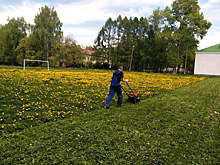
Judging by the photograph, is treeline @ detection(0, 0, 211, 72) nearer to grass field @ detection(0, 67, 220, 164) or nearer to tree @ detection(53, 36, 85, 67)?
tree @ detection(53, 36, 85, 67)

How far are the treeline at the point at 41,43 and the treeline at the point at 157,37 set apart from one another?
1154cm

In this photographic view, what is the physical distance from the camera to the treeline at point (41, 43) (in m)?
49.8

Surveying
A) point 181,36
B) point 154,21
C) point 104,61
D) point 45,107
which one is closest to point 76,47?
point 104,61

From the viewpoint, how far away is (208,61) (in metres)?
40.6

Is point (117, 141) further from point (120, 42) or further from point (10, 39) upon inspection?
point (10, 39)

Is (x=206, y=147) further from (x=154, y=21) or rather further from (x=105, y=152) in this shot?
(x=154, y=21)

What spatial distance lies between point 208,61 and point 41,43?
50976mm

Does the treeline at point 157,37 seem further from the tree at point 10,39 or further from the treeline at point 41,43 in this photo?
the tree at point 10,39

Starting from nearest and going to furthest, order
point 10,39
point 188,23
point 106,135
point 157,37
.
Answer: point 106,135, point 188,23, point 157,37, point 10,39

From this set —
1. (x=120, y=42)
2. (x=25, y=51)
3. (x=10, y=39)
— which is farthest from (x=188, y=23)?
(x=10, y=39)

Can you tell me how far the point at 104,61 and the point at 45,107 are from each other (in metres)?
52.0

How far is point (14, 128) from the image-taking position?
14.4 ft

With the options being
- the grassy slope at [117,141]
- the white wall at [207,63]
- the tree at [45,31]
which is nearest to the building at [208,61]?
the white wall at [207,63]

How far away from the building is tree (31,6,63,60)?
142 feet
